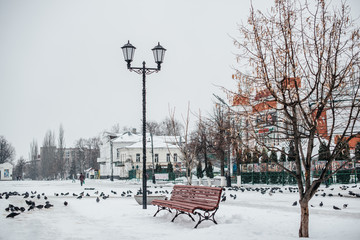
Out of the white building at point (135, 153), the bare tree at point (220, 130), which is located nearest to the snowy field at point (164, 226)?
the bare tree at point (220, 130)

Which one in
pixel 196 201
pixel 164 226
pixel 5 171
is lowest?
pixel 5 171

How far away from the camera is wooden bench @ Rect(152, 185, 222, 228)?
8523 millimetres

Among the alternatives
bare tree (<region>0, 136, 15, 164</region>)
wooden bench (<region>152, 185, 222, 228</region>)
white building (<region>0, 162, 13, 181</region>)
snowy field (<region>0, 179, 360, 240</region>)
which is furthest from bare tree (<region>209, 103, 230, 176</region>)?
bare tree (<region>0, 136, 15, 164</region>)

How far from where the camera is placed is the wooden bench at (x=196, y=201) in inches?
336

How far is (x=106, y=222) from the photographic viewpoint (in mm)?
9820

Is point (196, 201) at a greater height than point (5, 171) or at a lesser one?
greater

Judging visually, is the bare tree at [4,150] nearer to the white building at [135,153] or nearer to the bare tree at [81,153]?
the bare tree at [81,153]

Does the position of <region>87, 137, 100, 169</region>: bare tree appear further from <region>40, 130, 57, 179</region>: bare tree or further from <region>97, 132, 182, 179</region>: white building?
<region>97, 132, 182, 179</region>: white building

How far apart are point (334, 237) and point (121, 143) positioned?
70638 mm

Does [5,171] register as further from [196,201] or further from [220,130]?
[196,201]

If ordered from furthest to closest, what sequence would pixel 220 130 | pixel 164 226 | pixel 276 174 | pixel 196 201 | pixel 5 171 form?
pixel 5 171, pixel 276 174, pixel 220 130, pixel 196 201, pixel 164 226

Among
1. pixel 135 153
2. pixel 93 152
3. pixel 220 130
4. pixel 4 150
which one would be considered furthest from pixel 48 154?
pixel 220 130

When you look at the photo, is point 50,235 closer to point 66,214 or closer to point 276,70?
point 66,214

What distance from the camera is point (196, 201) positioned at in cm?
965
